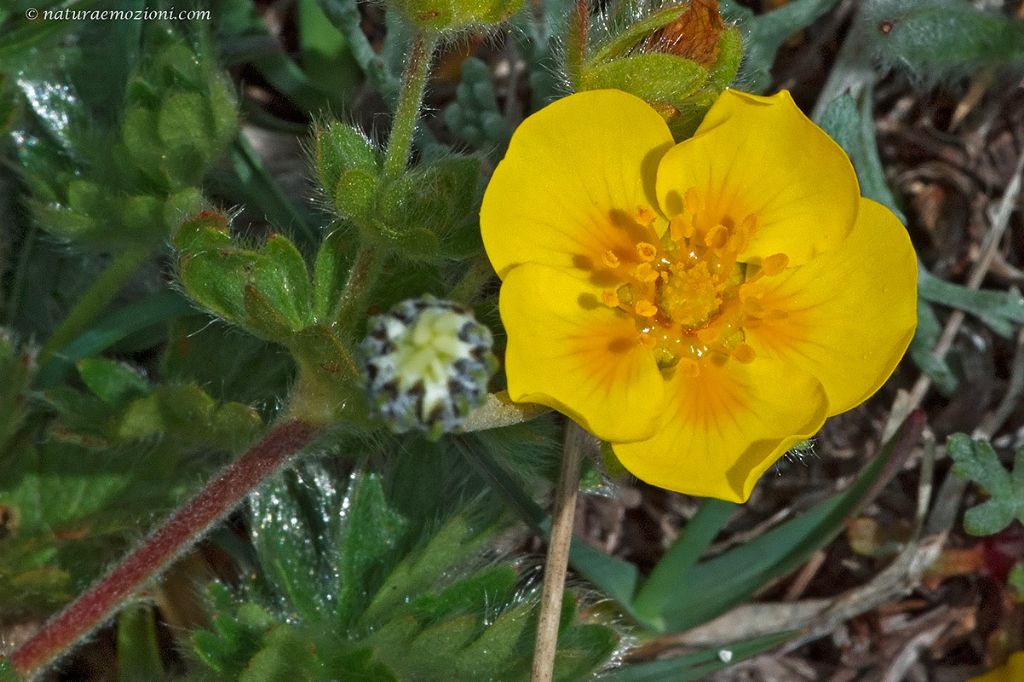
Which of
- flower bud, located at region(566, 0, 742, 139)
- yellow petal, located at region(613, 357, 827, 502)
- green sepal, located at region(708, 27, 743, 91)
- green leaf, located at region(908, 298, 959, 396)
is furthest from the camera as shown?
green leaf, located at region(908, 298, 959, 396)

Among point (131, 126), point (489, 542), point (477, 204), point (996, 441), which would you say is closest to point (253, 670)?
point (489, 542)

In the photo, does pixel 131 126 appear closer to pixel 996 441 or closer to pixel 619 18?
pixel 619 18

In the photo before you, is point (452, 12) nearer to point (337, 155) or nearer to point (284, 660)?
point (337, 155)

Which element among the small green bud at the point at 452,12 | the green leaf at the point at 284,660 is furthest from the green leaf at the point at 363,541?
the small green bud at the point at 452,12

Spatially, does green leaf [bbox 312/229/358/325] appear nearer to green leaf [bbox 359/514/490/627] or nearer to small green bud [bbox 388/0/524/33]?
small green bud [bbox 388/0/524/33]

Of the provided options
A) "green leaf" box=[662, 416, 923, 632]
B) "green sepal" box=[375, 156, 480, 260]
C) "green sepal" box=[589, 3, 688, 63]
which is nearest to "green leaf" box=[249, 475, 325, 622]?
"green sepal" box=[375, 156, 480, 260]
